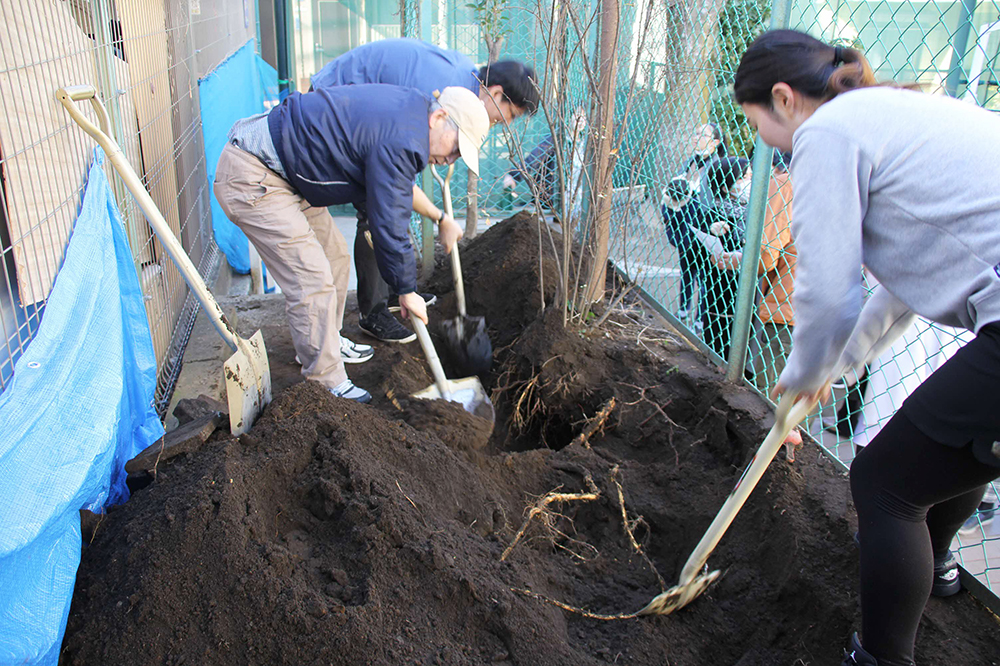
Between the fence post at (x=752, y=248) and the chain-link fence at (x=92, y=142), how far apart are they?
Result: 244 centimetres

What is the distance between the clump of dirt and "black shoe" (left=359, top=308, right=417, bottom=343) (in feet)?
3.95

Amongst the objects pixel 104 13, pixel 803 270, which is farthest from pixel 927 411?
pixel 104 13

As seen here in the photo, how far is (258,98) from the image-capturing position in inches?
314

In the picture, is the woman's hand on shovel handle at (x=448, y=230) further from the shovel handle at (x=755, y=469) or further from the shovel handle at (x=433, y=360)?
the shovel handle at (x=755, y=469)

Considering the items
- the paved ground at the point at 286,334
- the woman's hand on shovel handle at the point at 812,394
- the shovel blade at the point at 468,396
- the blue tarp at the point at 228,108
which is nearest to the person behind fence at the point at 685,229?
the paved ground at the point at 286,334

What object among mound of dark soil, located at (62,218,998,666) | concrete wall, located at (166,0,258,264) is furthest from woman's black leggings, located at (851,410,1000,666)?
concrete wall, located at (166,0,258,264)

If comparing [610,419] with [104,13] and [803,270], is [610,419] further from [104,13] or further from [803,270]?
[104,13]

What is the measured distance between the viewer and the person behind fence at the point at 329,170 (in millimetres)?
2854

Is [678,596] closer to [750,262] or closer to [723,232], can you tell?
[750,262]

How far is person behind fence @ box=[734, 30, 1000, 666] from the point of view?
4.63 ft

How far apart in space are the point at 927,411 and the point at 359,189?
2.34 meters

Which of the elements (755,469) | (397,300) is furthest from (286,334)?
(755,469)

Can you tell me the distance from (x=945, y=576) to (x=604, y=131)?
2.42 metres

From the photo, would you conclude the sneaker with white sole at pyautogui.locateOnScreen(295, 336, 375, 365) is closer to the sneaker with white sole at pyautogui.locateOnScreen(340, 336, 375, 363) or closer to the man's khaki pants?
the sneaker with white sole at pyautogui.locateOnScreen(340, 336, 375, 363)
